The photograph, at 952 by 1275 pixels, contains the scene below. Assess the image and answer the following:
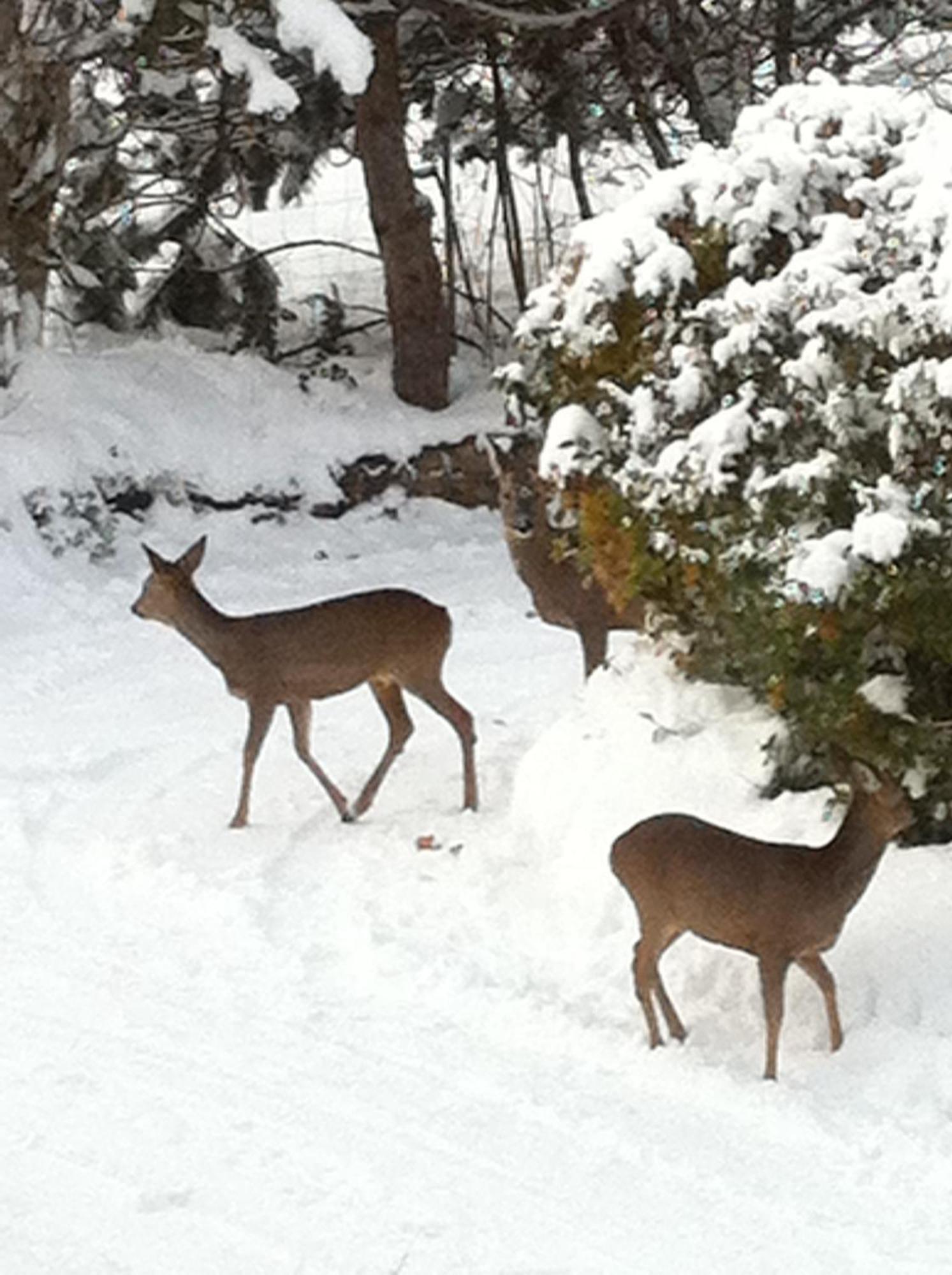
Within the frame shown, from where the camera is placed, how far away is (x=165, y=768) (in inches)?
368

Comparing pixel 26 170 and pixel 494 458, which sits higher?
pixel 26 170

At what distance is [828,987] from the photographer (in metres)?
6.06

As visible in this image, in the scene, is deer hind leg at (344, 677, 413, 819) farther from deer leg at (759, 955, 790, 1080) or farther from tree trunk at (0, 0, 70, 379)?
tree trunk at (0, 0, 70, 379)

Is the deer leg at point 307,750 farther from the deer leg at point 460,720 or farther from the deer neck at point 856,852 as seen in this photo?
the deer neck at point 856,852

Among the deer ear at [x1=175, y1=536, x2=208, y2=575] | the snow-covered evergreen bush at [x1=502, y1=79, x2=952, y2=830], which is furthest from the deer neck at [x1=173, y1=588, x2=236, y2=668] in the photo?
the snow-covered evergreen bush at [x1=502, y1=79, x2=952, y2=830]

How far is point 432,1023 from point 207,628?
2.64 meters

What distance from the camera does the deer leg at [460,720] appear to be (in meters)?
8.60

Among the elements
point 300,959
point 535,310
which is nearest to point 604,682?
point 535,310

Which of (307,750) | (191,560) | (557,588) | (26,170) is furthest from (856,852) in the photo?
(26,170)

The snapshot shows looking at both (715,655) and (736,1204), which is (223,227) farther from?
(736,1204)

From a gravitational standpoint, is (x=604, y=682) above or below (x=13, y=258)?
below

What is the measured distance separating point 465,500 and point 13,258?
3382mm

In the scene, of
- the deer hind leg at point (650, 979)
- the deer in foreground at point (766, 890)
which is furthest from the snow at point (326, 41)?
the deer hind leg at point (650, 979)

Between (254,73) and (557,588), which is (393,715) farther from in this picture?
(254,73)
